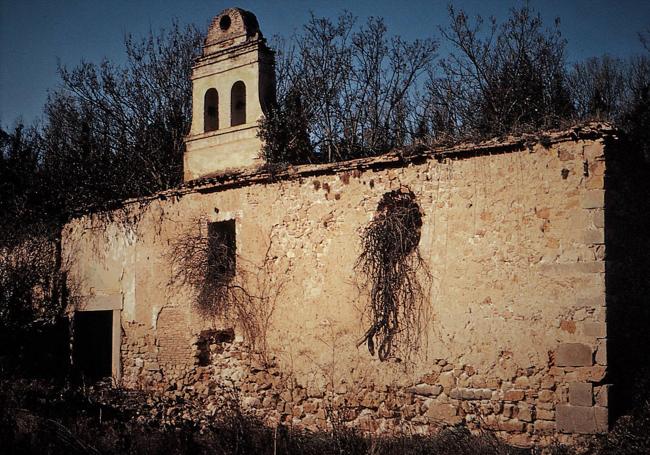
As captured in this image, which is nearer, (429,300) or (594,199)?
(594,199)

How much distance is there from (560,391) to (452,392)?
1449 mm

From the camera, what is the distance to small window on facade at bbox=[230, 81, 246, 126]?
49.8 ft

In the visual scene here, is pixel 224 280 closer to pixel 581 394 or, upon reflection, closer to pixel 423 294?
pixel 423 294

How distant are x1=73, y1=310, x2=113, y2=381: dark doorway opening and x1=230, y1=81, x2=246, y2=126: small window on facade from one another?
17.9 ft

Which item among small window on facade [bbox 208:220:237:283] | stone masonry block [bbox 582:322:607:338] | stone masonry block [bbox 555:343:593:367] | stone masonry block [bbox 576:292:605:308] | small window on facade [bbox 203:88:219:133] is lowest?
stone masonry block [bbox 555:343:593:367]

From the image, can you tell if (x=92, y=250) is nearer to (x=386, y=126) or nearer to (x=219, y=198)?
(x=219, y=198)

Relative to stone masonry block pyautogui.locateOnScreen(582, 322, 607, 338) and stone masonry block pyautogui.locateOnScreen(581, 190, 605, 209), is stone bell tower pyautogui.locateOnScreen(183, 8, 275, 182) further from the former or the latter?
stone masonry block pyautogui.locateOnScreen(582, 322, 607, 338)

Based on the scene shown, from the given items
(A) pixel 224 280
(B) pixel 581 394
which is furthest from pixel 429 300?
(A) pixel 224 280

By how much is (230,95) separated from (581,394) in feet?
32.2

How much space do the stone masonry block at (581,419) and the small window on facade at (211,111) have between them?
995 cm

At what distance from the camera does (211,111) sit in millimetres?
15531

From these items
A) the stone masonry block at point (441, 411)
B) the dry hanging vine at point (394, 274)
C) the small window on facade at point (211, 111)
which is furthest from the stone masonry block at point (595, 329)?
the small window on facade at point (211, 111)

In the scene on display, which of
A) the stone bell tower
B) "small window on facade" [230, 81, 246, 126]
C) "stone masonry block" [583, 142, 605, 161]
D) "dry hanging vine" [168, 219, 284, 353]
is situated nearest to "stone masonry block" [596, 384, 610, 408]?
"stone masonry block" [583, 142, 605, 161]

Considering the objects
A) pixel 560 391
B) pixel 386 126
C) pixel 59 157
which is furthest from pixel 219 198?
pixel 59 157
